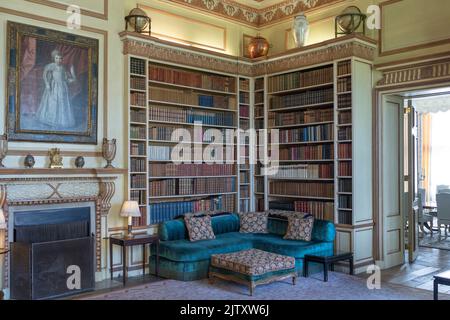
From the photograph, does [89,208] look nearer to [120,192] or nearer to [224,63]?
[120,192]

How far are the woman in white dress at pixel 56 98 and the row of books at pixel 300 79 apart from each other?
10.5 feet

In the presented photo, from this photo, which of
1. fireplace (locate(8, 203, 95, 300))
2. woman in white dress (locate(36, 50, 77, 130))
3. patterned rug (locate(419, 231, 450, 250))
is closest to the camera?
fireplace (locate(8, 203, 95, 300))

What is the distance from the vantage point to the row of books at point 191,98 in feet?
21.1

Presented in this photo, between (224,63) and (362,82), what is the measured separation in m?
2.17

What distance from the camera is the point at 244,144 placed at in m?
7.42

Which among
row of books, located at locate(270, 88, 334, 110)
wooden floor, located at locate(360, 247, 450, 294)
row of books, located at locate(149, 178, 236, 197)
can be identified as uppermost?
row of books, located at locate(270, 88, 334, 110)

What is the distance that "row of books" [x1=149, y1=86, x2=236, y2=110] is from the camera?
254 inches

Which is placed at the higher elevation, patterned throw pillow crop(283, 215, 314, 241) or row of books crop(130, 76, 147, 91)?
row of books crop(130, 76, 147, 91)

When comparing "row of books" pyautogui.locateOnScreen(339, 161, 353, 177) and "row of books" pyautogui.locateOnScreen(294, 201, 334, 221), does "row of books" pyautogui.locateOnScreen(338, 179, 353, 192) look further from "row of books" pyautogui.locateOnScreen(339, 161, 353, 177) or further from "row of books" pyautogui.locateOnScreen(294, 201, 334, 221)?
"row of books" pyautogui.locateOnScreen(294, 201, 334, 221)

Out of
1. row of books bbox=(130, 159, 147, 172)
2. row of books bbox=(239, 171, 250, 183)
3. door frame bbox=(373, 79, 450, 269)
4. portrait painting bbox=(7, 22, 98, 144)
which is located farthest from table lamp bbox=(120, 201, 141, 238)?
door frame bbox=(373, 79, 450, 269)

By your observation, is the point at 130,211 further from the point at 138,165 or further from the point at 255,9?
the point at 255,9

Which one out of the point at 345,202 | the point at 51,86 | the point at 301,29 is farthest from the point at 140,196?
the point at 301,29

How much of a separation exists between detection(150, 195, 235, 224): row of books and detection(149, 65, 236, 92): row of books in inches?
69.4

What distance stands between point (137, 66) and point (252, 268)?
10.1 ft
